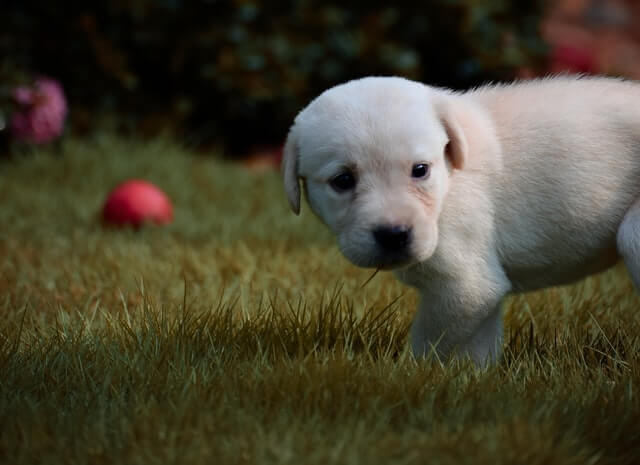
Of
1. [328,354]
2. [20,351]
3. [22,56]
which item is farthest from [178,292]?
[22,56]

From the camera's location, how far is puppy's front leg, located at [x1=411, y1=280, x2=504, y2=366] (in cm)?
293

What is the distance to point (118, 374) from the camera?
281cm

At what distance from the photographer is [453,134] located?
2908 mm

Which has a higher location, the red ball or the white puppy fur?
the white puppy fur

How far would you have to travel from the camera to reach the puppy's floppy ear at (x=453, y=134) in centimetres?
291

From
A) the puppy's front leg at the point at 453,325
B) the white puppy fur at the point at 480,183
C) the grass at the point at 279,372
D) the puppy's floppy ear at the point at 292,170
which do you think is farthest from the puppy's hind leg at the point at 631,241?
the puppy's floppy ear at the point at 292,170

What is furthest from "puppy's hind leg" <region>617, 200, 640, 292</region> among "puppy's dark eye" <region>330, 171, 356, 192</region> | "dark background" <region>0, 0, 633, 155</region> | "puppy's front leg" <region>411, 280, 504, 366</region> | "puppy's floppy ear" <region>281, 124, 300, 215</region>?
"dark background" <region>0, 0, 633, 155</region>

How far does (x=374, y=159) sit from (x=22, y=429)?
4.13 ft

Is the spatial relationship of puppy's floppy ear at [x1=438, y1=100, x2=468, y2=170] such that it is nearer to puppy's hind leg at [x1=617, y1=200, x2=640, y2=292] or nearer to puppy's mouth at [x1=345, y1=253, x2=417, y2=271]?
puppy's mouth at [x1=345, y1=253, x2=417, y2=271]

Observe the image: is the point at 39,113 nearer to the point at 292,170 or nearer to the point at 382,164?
the point at 292,170

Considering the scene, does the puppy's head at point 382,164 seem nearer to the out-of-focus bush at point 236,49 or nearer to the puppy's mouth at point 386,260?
Result: the puppy's mouth at point 386,260

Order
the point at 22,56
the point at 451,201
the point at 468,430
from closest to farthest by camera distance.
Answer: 1. the point at 468,430
2. the point at 451,201
3. the point at 22,56

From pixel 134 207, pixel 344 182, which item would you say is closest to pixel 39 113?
pixel 134 207

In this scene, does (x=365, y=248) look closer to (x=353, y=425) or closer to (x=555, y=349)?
(x=353, y=425)
